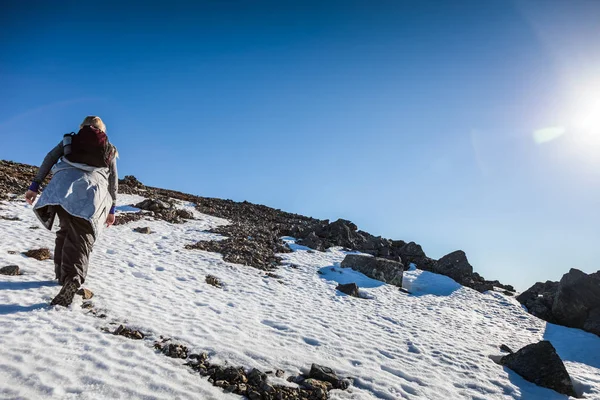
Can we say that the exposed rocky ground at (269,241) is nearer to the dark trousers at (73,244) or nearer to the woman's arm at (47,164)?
the dark trousers at (73,244)

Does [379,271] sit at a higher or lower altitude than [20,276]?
higher

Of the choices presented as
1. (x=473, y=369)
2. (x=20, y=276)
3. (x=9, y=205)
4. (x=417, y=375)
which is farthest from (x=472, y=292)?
(x=9, y=205)

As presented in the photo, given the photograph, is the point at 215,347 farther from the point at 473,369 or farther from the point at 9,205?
the point at 9,205

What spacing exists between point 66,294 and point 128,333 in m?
1.43

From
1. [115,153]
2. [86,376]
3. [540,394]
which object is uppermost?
[115,153]

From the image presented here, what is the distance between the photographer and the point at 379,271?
14930mm

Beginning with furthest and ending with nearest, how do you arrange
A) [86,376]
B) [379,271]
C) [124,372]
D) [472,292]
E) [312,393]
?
[472,292] < [379,271] < [312,393] < [124,372] < [86,376]

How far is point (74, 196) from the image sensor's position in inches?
217

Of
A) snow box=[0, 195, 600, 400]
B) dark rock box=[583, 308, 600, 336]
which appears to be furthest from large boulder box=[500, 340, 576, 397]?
dark rock box=[583, 308, 600, 336]

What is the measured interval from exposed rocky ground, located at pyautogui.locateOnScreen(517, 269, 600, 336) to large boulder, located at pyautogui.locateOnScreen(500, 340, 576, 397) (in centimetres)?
876

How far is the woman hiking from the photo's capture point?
5.48m

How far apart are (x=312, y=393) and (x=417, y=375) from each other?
2.61 m

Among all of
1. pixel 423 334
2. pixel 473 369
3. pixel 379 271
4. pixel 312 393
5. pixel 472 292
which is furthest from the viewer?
pixel 472 292

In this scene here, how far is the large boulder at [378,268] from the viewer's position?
48.5 feet
